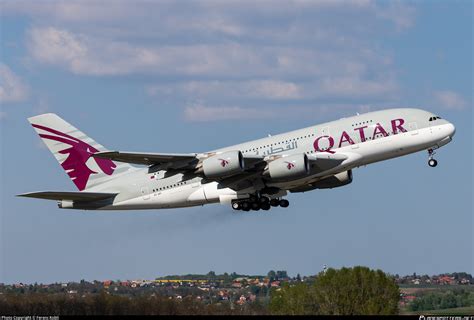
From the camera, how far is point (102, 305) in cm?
5494

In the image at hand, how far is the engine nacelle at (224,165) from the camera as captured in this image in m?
59.1

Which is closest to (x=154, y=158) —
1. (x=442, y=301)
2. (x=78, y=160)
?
(x=78, y=160)

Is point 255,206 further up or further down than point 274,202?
further down

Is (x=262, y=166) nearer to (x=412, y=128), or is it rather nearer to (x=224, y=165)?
(x=224, y=165)

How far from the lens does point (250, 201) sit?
6375 centimetres

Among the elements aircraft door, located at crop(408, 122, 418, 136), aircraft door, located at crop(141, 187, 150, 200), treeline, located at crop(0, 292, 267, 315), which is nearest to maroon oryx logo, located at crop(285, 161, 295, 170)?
aircraft door, located at crop(408, 122, 418, 136)

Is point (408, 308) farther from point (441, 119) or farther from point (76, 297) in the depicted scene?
point (76, 297)

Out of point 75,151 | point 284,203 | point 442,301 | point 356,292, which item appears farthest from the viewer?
point 442,301

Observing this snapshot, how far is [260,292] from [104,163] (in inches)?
743

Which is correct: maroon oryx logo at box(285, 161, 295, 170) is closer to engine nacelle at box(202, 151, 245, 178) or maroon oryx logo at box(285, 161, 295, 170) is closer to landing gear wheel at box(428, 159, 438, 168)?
engine nacelle at box(202, 151, 245, 178)

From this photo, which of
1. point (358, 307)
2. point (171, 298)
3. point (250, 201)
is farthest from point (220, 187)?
point (358, 307)

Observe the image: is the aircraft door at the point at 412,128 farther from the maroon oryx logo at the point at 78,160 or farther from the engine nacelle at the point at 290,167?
the maroon oryx logo at the point at 78,160

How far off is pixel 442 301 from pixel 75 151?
27153 mm

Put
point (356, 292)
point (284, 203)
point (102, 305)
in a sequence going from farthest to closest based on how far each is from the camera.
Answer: point (356, 292) < point (284, 203) < point (102, 305)
